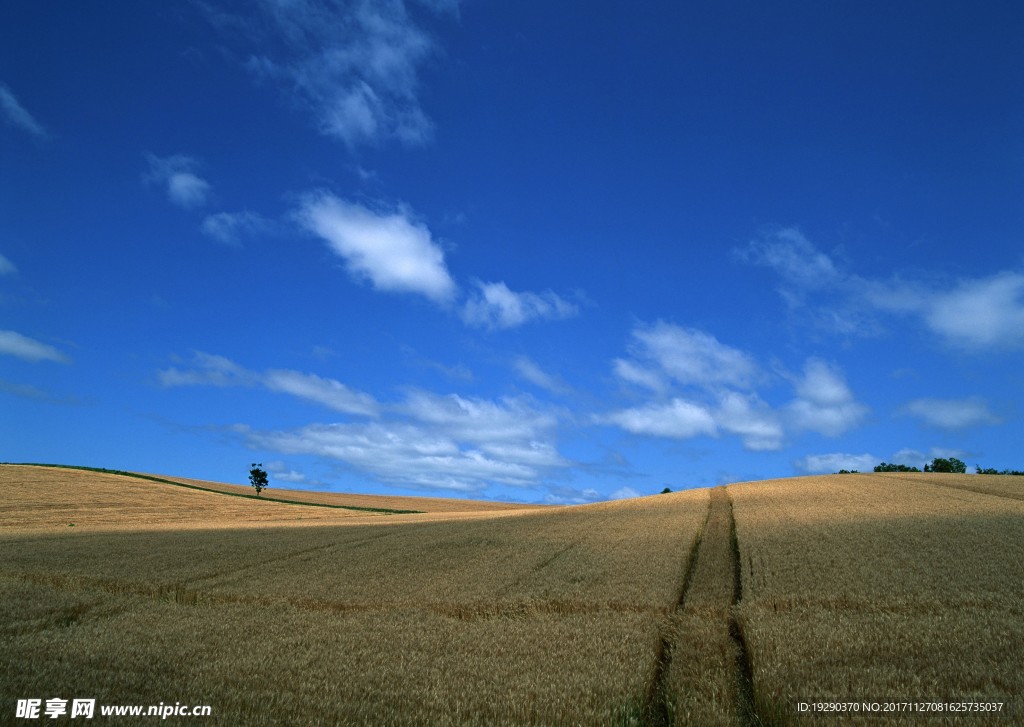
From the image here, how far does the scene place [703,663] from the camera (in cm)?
1027

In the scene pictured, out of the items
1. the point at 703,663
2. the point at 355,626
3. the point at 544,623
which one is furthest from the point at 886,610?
the point at 355,626

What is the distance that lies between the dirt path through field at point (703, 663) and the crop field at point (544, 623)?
0.05m

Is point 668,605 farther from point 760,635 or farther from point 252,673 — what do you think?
point 252,673

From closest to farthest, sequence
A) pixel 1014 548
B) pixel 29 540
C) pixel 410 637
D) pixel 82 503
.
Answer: pixel 410 637 → pixel 1014 548 → pixel 29 540 → pixel 82 503

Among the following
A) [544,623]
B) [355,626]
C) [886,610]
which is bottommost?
[355,626]

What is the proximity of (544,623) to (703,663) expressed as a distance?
3.74m

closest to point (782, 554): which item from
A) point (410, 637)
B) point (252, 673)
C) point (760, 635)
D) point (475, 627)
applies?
point (760, 635)

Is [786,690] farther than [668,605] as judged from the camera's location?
No

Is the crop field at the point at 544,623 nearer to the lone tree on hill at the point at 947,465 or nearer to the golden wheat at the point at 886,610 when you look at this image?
the golden wheat at the point at 886,610

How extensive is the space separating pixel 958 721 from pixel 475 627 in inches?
330

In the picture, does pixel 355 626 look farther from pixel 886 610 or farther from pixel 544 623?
pixel 886 610

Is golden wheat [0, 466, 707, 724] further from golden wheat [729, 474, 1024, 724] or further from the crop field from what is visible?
golden wheat [729, 474, 1024, 724]

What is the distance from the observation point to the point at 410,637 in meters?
12.1

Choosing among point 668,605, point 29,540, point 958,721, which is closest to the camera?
point 958,721
